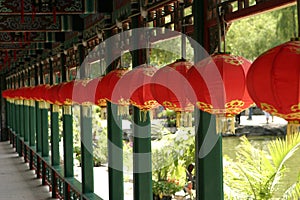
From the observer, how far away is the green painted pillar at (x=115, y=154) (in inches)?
225

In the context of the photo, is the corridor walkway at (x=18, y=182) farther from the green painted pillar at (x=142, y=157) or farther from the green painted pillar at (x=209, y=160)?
the green painted pillar at (x=209, y=160)

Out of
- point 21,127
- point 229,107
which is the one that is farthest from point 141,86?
point 21,127

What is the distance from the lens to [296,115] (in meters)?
1.93

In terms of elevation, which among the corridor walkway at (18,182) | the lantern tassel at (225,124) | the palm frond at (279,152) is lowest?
the corridor walkway at (18,182)

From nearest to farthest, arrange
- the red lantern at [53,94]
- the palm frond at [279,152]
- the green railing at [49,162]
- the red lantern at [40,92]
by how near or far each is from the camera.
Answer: the palm frond at [279,152] < the red lantern at [53,94] < the red lantern at [40,92] < the green railing at [49,162]

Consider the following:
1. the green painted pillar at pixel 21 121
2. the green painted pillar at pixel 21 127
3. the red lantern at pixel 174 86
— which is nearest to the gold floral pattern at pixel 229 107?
the red lantern at pixel 174 86

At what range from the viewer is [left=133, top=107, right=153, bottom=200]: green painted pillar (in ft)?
15.7

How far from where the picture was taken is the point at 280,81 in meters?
1.87

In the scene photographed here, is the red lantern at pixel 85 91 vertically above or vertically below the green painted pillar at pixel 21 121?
above

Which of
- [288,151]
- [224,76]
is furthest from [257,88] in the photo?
[288,151]

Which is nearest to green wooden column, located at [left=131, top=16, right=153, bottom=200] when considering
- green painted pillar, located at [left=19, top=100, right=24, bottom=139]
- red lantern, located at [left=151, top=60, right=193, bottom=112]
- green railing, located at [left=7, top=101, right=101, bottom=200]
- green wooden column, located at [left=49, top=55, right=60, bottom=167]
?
red lantern, located at [left=151, top=60, right=193, bottom=112]

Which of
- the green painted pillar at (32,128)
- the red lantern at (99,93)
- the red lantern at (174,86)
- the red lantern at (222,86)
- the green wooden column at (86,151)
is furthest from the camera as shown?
the green painted pillar at (32,128)

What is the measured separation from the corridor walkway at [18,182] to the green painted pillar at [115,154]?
487 centimetres

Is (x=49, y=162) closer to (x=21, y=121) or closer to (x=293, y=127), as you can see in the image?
(x=21, y=121)
